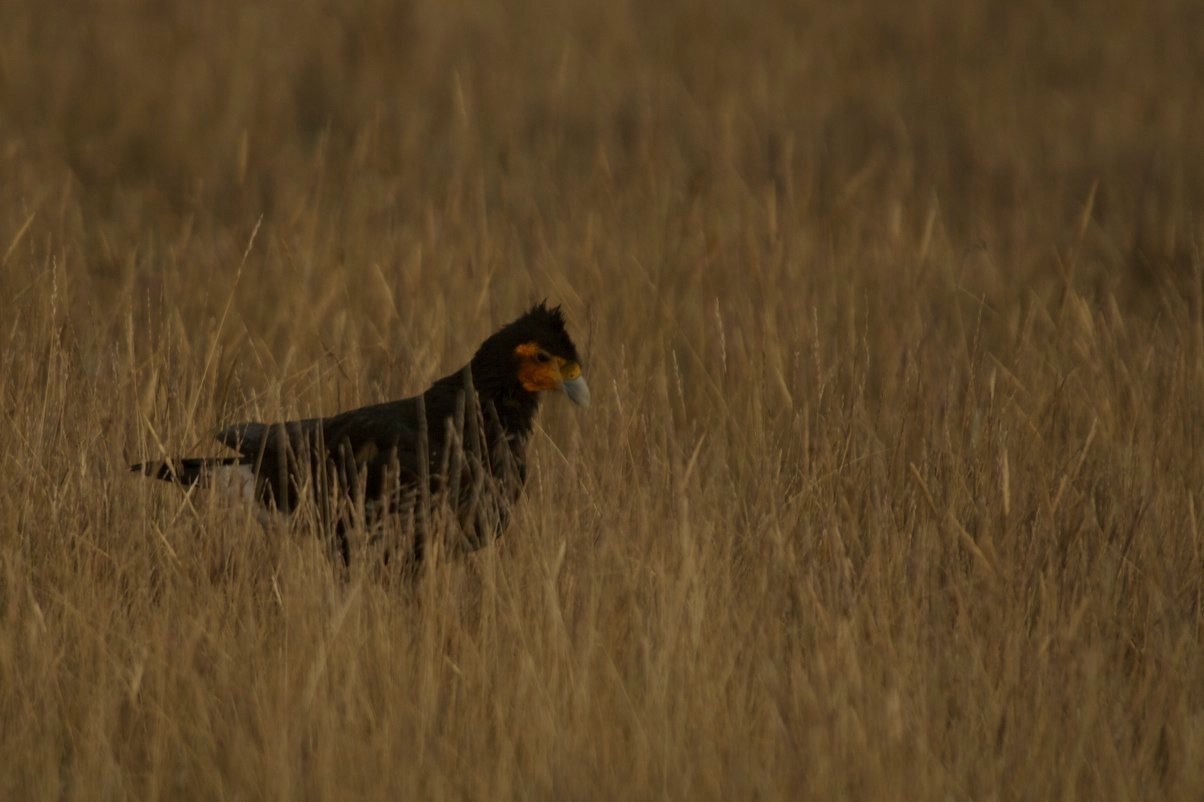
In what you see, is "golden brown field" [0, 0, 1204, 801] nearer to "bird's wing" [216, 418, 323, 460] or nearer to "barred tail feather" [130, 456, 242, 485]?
"barred tail feather" [130, 456, 242, 485]

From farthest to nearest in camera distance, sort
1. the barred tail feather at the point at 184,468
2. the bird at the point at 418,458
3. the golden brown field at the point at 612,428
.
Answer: the barred tail feather at the point at 184,468
the bird at the point at 418,458
the golden brown field at the point at 612,428

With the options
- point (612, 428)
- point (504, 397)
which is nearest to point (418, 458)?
point (504, 397)

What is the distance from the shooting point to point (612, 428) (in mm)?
4801

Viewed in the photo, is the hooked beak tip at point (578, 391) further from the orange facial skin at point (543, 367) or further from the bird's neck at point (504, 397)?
the bird's neck at point (504, 397)

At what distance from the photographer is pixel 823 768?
3.09 metres

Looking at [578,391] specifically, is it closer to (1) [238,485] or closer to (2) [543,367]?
(2) [543,367]

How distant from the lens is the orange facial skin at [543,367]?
4598 mm

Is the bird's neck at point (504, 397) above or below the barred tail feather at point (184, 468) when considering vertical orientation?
below

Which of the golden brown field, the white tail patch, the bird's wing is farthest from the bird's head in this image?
the white tail patch

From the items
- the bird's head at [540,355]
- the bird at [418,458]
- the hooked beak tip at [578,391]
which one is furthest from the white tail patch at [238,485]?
the hooked beak tip at [578,391]

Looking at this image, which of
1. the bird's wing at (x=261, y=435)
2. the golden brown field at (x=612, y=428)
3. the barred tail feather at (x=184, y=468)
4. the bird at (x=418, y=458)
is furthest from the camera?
the bird's wing at (x=261, y=435)

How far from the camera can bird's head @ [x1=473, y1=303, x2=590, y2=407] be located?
4.59 metres

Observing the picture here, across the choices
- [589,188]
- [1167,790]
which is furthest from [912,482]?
[589,188]

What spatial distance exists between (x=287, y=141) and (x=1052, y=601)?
5.60 metres
